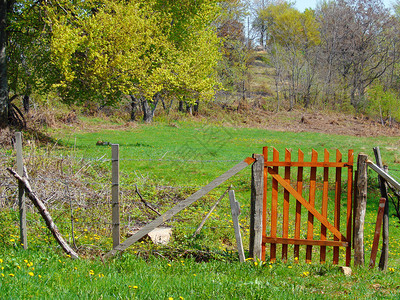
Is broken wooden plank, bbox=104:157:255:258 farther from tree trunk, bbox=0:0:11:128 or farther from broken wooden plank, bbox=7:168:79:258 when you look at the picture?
tree trunk, bbox=0:0:11:128

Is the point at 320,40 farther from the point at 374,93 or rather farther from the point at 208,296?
the point at 208,296

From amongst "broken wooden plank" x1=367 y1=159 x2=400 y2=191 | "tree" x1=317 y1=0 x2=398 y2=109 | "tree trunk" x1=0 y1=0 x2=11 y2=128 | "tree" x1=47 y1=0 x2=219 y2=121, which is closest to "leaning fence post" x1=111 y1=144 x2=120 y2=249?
"broken wooden plank" x1=367 y1=159 x2=400 y2=191

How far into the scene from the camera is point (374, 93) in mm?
45219

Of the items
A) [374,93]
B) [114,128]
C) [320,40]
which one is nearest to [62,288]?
[114,128]

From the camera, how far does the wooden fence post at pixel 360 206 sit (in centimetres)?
560

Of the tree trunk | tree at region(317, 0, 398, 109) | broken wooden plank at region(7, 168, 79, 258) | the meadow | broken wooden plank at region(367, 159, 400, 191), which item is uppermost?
tree at region(317, 0, 398, 109)

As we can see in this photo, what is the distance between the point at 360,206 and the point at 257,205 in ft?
4.90

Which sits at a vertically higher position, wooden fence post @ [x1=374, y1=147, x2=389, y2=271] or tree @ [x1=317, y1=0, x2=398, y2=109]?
tree @ [x1=317, y1=0, x2=398, y2=109]

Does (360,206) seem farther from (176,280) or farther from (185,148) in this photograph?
(185,148)

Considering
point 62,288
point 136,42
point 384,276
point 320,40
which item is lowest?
point 384,276

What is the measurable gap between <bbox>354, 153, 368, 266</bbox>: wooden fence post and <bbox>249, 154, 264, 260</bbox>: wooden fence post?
1393 mm

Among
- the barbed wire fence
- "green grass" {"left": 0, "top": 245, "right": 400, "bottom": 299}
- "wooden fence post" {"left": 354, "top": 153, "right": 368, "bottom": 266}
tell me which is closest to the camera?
"green grass" {"left": 0, "top": 245, "right": 400, "bottom": 299}

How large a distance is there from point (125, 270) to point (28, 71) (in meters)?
20.4

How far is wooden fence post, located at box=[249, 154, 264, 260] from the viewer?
5.64 meters
